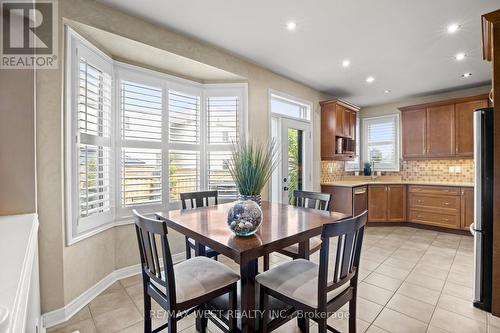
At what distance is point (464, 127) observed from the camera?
4438mm

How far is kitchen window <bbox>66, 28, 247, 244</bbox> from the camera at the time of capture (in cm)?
221

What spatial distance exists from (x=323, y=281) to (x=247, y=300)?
453mm

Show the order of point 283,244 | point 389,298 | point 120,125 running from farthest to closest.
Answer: point 120,125 < point 389,298 < point 283,244

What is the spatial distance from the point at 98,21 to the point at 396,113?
19.4ft

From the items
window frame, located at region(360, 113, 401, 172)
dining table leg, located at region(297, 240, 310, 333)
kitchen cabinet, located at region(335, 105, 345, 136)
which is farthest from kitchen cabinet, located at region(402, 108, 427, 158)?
dining table leg, located at region(297, 240, 310, 333)

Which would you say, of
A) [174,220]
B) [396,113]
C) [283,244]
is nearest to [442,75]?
[396,113]

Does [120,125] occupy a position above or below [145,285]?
above

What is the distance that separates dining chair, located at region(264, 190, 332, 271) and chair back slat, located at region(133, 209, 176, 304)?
982 mm

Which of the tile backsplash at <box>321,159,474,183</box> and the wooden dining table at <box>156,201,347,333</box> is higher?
the tile backsplash at <box>321,159,474,183</box>

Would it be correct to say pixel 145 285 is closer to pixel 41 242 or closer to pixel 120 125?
pixel 41 242

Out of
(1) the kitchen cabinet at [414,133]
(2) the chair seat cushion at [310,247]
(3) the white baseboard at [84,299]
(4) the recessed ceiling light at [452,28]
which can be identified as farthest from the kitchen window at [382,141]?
(3) the white baseboard at [84,299]

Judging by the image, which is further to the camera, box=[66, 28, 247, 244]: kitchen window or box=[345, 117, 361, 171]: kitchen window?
box=[345, 117, 361, 171]: kitchen window

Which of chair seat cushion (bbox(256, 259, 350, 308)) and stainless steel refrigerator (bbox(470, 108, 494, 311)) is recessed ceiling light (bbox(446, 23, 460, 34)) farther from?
chair seat cushion (bbox(256, 259, 350, 308))

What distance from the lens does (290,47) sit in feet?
10.1
